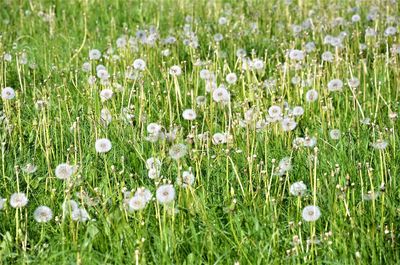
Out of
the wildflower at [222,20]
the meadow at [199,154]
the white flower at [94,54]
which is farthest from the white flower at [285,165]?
the wildflower at [222,20]

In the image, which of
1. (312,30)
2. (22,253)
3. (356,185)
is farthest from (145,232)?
(312,30)

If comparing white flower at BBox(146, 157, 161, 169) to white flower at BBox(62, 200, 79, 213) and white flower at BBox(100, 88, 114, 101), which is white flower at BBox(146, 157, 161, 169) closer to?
white flower at BBox(62, 200, 79, 213)

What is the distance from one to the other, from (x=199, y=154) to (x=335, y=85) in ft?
3.62

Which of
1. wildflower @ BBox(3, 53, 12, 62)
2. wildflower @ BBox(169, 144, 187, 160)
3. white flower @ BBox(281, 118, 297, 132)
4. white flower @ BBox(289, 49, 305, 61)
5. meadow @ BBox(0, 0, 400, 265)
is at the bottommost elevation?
meadow @ BBox(0, 0, 400, 265)

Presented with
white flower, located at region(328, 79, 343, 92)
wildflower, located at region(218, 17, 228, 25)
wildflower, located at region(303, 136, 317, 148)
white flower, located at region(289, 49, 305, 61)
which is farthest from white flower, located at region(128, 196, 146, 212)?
wildflower, located at region(218, 17, 228, 25)

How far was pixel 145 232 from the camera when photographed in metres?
2.57

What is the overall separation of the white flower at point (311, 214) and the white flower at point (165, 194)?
0.44 metres

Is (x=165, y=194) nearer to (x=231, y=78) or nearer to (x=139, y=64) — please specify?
(x=231, y=78)

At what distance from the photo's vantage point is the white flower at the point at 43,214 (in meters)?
2.68

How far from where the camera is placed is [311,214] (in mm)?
2562

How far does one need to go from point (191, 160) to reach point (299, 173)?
0.45m

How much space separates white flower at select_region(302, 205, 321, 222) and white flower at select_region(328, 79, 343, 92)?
1.59m

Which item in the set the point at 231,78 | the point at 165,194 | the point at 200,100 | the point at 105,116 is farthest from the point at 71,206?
the point at 231,78

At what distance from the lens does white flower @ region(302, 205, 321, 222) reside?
2539mm
